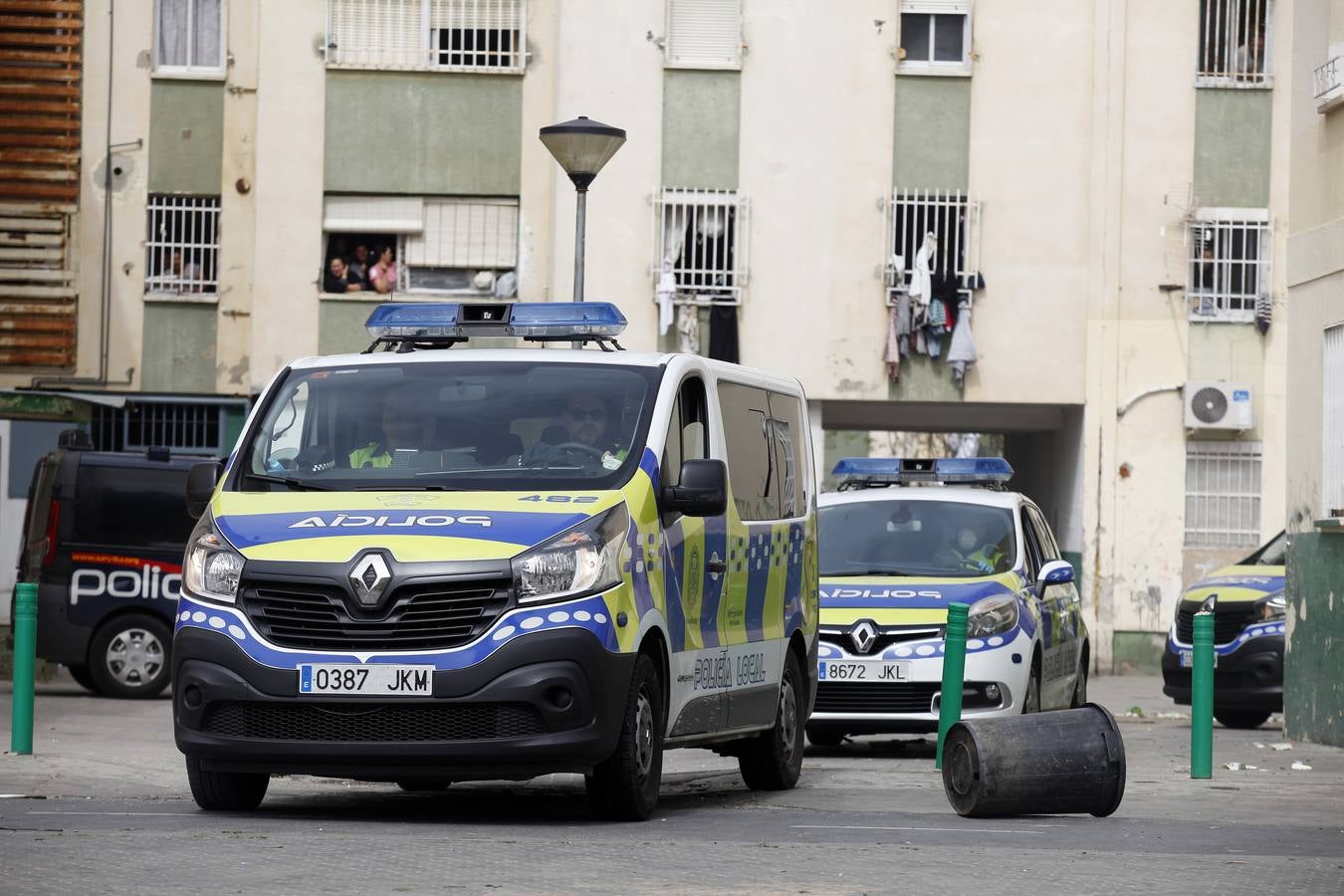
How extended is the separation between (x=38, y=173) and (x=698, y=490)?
22.2 metres

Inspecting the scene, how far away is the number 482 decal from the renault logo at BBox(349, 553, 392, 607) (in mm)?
716

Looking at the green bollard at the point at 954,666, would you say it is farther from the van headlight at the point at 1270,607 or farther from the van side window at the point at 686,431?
the van headlight at the point at 1270,607

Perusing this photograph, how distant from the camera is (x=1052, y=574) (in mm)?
16250

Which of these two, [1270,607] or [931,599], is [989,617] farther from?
[1270,607]

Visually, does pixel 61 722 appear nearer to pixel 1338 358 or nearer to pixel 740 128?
pixel 1338 358

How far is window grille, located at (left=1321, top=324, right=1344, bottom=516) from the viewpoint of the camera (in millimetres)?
16516

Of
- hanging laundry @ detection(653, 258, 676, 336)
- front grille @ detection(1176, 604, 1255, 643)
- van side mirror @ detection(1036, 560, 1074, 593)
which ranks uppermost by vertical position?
hanging laundry @ detection(653, 258, 676, 336)

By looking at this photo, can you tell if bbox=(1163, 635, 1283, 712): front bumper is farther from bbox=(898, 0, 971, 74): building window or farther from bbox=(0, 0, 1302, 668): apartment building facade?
bbox=(898, 0, 971, 74): building window

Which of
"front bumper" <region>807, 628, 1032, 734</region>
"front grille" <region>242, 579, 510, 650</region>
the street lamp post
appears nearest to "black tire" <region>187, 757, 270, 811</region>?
"front grille" <region>242, 579, 510, 650</region>

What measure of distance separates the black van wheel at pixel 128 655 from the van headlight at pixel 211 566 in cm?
1211

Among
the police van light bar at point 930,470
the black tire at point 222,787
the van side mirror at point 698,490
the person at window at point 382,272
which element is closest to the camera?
the black tire at point 222,787

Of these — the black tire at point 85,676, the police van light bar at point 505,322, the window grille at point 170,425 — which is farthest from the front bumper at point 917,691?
the window grille at point 170,425

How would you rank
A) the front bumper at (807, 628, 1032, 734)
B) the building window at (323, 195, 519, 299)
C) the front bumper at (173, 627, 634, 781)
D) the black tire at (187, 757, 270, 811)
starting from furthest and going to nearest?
the building window at (323, 195, 519, 299) < the front bumper at (807, 628, 1032, 734) < the black tire at (187, 757, 270, 811) < the front bumper at (173, 627, 634, 781)

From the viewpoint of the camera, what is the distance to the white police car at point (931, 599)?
15.4 meters
